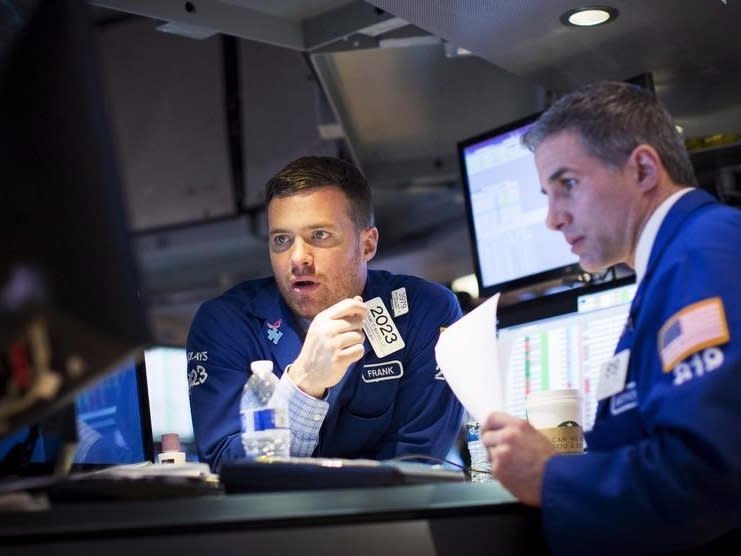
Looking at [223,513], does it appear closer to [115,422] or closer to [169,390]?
[115,422]

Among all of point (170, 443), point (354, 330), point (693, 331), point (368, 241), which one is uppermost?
point (368, 241)

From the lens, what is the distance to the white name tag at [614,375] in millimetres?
1566

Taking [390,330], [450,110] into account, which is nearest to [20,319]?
[390,330]

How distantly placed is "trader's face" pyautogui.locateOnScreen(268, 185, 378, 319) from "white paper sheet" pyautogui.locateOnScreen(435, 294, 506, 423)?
88 centimetres

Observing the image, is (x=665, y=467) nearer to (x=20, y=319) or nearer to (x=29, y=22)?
(x=20, y=319)

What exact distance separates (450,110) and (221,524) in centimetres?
333

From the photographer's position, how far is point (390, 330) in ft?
8.53

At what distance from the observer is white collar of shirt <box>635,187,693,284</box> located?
1656 mm

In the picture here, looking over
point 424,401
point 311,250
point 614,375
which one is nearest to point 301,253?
point 311,250

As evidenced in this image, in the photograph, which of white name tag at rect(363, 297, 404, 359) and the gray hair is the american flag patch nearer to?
the gray hair

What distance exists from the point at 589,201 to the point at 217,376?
1.07 meters

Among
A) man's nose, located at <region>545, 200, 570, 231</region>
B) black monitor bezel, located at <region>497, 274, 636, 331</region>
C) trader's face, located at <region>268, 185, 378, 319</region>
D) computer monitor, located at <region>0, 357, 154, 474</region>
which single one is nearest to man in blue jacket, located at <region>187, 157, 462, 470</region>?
trader's face, located at <region>268, 185, 378, 319</region>

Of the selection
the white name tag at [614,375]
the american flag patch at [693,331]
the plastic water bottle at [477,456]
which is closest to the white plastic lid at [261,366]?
the plastic water bottle at [477,456]

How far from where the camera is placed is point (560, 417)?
6.37 ft
